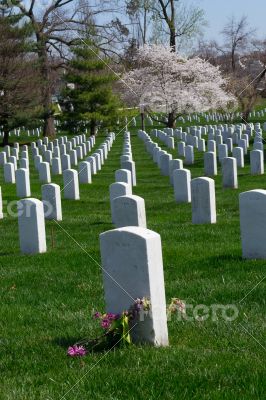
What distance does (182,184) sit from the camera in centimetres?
1347

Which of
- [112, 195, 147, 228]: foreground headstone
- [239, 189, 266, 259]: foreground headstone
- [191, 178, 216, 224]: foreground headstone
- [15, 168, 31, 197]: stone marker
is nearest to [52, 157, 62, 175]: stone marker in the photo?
[15, 168, 31, 197]: stone marker

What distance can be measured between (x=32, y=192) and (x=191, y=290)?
1143cm

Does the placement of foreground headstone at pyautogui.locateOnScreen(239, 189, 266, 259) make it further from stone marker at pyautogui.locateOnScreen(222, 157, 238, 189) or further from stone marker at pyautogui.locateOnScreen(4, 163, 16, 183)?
stone marker at pyautogui.locateOnScreen(4, 163, 16, 183)

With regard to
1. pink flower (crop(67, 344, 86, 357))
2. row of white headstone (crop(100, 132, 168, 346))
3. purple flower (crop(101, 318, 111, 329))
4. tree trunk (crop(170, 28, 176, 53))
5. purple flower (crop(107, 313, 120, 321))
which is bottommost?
pink flower (crop(67, 344, 86, 357))

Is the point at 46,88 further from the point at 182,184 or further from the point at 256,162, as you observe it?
the point at 182,184

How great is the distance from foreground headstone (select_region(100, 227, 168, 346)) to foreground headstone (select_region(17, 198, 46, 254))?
4176 millimetres

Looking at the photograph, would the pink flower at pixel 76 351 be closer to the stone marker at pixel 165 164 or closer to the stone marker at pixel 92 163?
the stone marker at pixel 165 164

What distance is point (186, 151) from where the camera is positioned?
23.7m

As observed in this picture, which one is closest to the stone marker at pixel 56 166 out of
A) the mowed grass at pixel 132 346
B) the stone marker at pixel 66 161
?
the stone marker at pixel 66 161

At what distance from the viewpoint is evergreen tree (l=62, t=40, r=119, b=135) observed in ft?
137

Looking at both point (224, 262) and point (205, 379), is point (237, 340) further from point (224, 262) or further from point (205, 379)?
point (224, 262)

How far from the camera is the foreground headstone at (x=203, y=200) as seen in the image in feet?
34.5

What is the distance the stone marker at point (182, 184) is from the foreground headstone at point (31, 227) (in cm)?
478

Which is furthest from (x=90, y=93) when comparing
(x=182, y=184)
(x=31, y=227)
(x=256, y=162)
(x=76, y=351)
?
(x=76, y=351)
